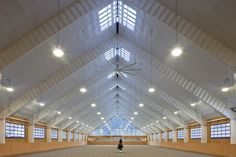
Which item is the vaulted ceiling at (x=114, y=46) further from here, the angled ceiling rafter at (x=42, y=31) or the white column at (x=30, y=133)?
the white column at (x=30, y=133)

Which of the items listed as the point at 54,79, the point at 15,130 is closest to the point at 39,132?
the point at 15,130

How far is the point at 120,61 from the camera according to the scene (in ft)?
123

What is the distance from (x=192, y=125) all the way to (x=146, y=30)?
25.4m

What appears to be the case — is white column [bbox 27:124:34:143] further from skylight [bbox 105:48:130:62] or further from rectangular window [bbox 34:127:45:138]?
skylight [bbox 105:48:130:62]

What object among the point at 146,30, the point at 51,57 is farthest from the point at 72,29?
the point at 146,30

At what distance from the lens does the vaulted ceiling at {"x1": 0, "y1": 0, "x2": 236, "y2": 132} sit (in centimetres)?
1744

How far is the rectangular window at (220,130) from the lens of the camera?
114 ft

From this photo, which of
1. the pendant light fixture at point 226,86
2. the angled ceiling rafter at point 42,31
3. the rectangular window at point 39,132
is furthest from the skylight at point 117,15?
the rectangular window at point 39,132

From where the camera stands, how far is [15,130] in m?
37.4

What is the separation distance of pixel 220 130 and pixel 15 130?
84.9 ft

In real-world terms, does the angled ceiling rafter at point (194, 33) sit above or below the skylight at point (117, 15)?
below

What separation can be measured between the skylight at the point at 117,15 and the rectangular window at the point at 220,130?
704 inches

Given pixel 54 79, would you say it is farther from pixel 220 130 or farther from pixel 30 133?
pixel 220 130

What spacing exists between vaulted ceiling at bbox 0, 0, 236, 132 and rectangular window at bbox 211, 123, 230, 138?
166 cm
